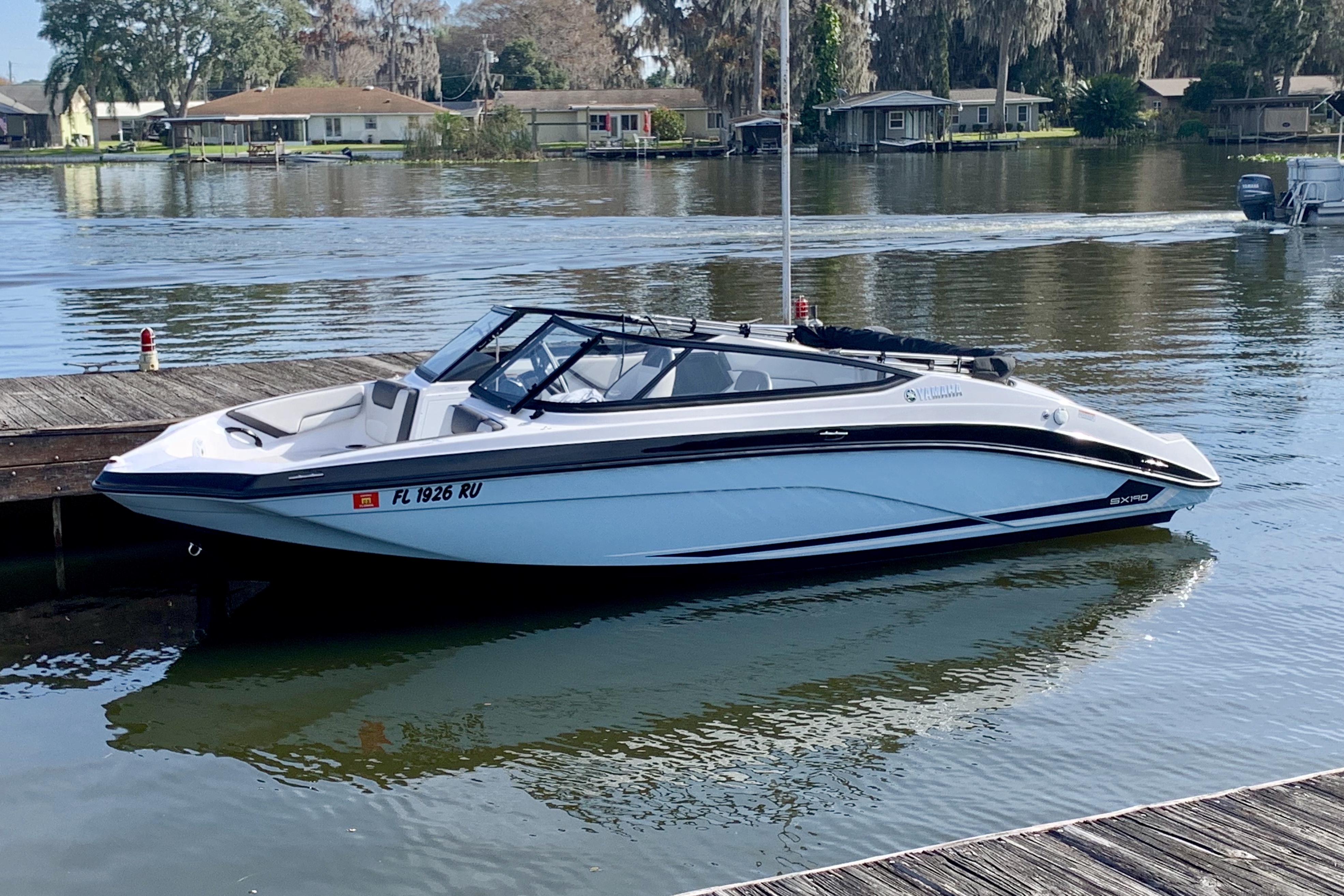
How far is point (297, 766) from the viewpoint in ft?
25.1

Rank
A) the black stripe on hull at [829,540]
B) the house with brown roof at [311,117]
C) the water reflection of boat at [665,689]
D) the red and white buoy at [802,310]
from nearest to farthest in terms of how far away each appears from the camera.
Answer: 1. the water reflection of boat at [665,689]
2. the black stripe on hull at [829,540]
3. the red and white buoy at [802,310]
4. the house with brown roof at [311,117]

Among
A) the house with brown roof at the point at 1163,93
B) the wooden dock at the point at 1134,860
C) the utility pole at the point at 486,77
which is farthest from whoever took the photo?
the utility pole at the point at 486,77

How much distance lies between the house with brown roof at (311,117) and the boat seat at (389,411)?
90.0m

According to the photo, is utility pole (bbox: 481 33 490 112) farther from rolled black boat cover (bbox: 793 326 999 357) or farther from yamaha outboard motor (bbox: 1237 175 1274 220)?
rolled black boat cover (bbox: 793 326 999 357)

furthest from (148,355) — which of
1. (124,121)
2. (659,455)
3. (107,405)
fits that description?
(124,121)

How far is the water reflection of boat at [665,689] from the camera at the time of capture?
7609 millimetres

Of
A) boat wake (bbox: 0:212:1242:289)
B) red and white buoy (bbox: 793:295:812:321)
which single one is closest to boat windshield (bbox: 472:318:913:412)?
red and white buoy (bbox: 793:295:812:321)

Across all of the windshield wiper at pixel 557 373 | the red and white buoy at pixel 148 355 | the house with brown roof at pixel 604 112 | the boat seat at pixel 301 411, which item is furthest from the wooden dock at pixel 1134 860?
the house with brown roof at pixel 604 112

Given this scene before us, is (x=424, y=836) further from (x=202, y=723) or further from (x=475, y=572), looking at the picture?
(x=475, y=572)

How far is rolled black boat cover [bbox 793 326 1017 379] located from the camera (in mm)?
10234

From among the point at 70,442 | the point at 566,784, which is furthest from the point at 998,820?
the point at 70,442

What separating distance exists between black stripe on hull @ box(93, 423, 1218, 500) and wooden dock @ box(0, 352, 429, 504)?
1.04m

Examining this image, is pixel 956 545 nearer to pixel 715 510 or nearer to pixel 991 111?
pixel 715 510

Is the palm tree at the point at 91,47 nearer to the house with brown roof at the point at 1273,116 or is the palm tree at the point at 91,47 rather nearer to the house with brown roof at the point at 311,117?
the house with brown roof at the point at 311,117
